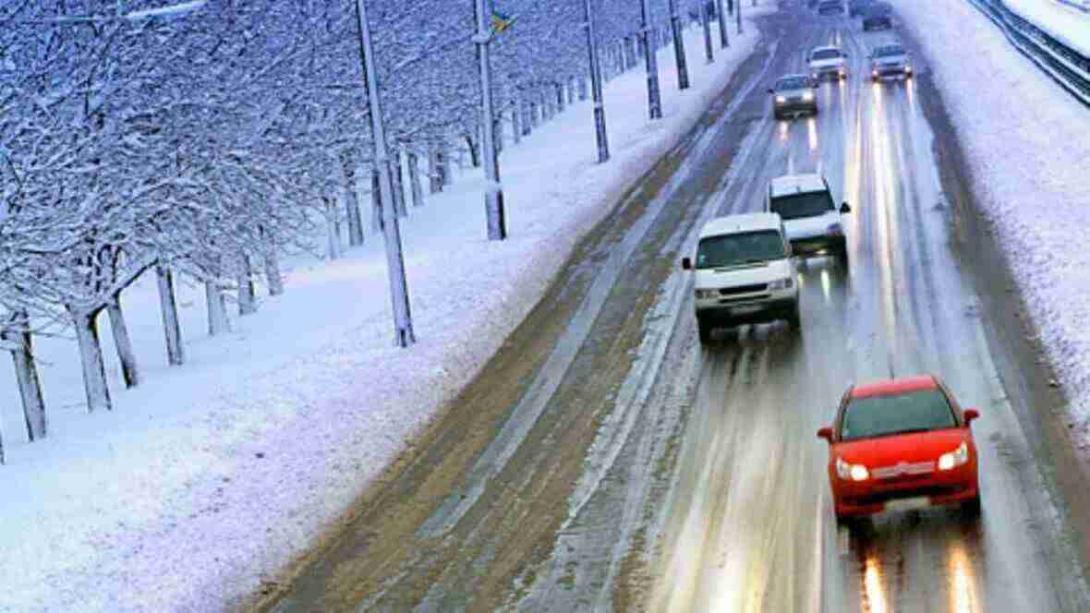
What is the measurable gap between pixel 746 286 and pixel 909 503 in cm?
1105

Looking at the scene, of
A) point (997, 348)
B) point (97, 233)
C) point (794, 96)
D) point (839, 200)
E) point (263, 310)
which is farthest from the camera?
point (794, 96)

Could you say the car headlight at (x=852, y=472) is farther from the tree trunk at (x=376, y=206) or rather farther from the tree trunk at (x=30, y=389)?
the tree trunk at (x=376, y=206)

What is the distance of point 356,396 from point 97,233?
8.21 metres

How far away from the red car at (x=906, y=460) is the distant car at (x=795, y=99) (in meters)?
43.2

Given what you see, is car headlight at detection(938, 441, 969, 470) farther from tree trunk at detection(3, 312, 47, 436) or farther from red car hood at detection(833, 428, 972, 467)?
tree trunk at detection(3, 312, 47, 436)

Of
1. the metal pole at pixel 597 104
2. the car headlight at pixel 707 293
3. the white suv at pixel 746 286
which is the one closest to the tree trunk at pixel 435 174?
the metal pole at pixel 597 104

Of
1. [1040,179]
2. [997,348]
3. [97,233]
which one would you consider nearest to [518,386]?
[997,348]

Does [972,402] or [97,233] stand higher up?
[97,233]

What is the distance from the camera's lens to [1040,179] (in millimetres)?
36719

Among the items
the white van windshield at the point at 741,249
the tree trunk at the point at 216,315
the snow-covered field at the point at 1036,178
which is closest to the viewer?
the snow-covered field at the point at 1036,178

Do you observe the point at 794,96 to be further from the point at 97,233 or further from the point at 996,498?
the point at 996,498

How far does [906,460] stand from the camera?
16594 mm

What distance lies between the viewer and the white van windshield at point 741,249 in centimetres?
2830

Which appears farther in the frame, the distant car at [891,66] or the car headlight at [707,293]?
the distant car at [891,66]
